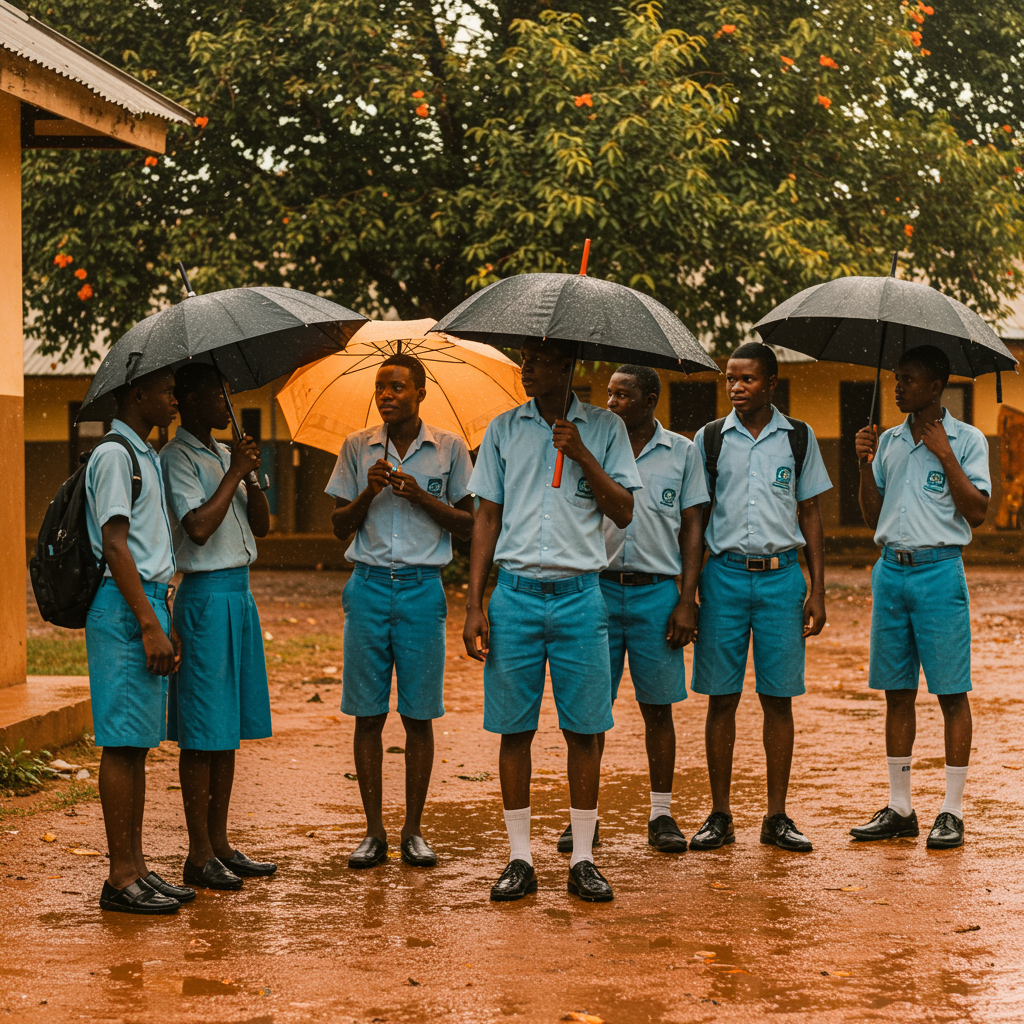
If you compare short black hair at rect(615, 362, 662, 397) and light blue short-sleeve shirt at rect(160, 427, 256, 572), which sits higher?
short black hair at rect(615, 362, 662, 397)

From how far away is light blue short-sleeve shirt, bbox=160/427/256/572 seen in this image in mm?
4797

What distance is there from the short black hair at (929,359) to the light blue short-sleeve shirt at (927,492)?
0.70ft

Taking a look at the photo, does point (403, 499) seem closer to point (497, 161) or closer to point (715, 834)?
point (715, 834)

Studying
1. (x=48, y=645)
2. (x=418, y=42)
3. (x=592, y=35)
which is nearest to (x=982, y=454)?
(x=48, y=645)

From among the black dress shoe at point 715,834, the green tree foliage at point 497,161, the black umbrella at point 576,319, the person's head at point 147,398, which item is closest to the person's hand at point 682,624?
the black dress shoe at point 715,834

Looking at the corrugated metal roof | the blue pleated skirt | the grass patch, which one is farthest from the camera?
the grass patch

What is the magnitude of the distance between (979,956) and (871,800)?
227cm

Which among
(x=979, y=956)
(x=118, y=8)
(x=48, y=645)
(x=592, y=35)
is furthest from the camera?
(x=592, y=35)

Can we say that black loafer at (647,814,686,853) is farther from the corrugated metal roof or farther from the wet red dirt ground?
the corrugated metal roof

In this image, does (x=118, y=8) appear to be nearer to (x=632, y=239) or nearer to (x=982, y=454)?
(x=632, y=239)

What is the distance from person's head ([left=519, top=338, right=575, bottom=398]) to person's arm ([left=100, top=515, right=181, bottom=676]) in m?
1.50

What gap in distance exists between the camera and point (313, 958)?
4012mm

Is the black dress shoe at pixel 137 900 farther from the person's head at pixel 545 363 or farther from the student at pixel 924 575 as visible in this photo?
the student at pixel 924 575

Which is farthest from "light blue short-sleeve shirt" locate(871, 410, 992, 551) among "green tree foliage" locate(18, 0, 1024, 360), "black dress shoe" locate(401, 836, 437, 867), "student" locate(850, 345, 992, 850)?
"green tree foliage" locate(18, 0, 1024, 360)
